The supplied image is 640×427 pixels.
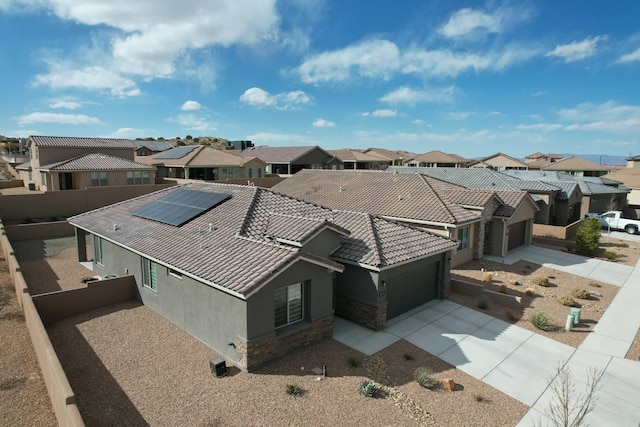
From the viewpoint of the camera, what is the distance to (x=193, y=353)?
12430 mm

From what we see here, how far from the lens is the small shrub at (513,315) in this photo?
16.0 meters

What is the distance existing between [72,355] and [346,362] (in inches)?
337

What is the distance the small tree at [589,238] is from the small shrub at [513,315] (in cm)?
1399

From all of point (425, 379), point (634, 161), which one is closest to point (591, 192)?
point (425, 379)

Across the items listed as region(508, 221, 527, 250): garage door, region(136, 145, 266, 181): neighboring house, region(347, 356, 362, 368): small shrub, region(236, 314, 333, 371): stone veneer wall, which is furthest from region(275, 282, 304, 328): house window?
region(136, 145, 266, 181): neighboring house

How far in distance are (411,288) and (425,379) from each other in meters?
5.75

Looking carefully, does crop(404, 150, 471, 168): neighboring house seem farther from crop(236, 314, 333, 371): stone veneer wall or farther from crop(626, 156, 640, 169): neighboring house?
crop(236, 314, 333, 371): stone veneer wall

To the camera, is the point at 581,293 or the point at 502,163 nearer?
the point at 581,293

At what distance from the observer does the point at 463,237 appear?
2375cm

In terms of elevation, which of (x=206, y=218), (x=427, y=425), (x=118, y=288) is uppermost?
(x=206, y=218)

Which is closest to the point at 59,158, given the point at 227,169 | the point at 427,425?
the point at 227,169

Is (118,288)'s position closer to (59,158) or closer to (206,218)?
(206,218)

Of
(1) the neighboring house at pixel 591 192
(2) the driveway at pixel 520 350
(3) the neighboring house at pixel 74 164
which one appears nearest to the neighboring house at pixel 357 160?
(1) the neighboring house at pixel 591 192

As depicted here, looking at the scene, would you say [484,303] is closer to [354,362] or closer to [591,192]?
[354,362]
